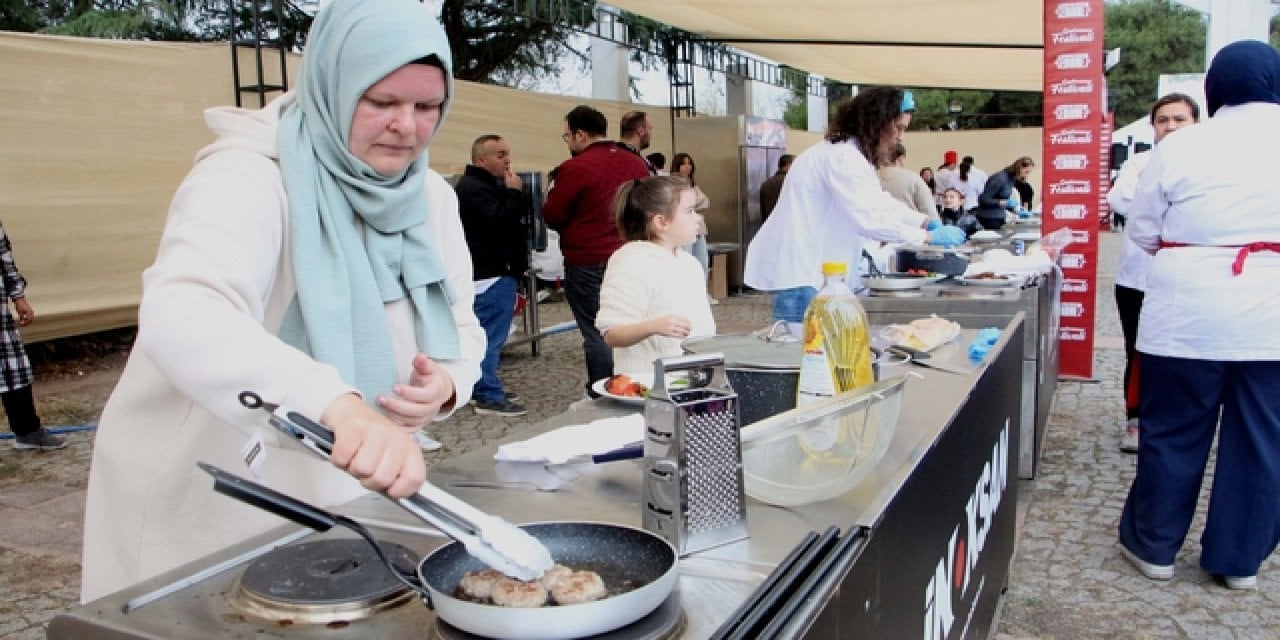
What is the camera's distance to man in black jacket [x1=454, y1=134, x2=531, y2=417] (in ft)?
20.6

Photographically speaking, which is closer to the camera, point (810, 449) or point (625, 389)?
point (810, 449)

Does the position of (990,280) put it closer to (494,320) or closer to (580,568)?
(494,320)

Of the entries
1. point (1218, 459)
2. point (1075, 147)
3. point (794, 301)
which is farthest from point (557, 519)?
point (1075, 147)

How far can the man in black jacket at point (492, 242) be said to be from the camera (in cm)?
627

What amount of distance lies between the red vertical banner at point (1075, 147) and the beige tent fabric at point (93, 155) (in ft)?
19.6

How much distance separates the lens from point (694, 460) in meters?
1.30

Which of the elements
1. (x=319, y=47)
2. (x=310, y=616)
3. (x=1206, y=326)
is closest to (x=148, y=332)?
(x=310, y=616)

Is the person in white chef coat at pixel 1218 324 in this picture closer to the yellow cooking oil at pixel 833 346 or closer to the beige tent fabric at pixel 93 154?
the yellow cooking oil at pixel 833 346

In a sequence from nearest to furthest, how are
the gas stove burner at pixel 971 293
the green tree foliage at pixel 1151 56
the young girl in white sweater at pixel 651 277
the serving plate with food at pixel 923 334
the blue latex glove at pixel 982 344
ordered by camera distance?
the blue latex glove at pixel 982 344, the serving plate with food at pixel 923 334, the young girl in white sweater at pixel 651 277, the gas stove burner at pixel 971 293, the green tree foliage at pixel 1151 56

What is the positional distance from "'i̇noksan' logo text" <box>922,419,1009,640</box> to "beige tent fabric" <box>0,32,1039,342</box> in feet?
21.7

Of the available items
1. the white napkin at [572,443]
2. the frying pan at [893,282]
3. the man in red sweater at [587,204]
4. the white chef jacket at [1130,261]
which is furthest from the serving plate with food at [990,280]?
the white napkin at [572,443]

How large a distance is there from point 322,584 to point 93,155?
719 cm

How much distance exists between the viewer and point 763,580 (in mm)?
1247

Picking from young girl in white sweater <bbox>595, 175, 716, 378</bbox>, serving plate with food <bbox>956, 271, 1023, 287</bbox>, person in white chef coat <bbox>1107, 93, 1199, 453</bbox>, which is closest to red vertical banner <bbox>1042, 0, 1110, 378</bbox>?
person in white chef coat <bbox>1107, 93, 1199, 453</bbox>
